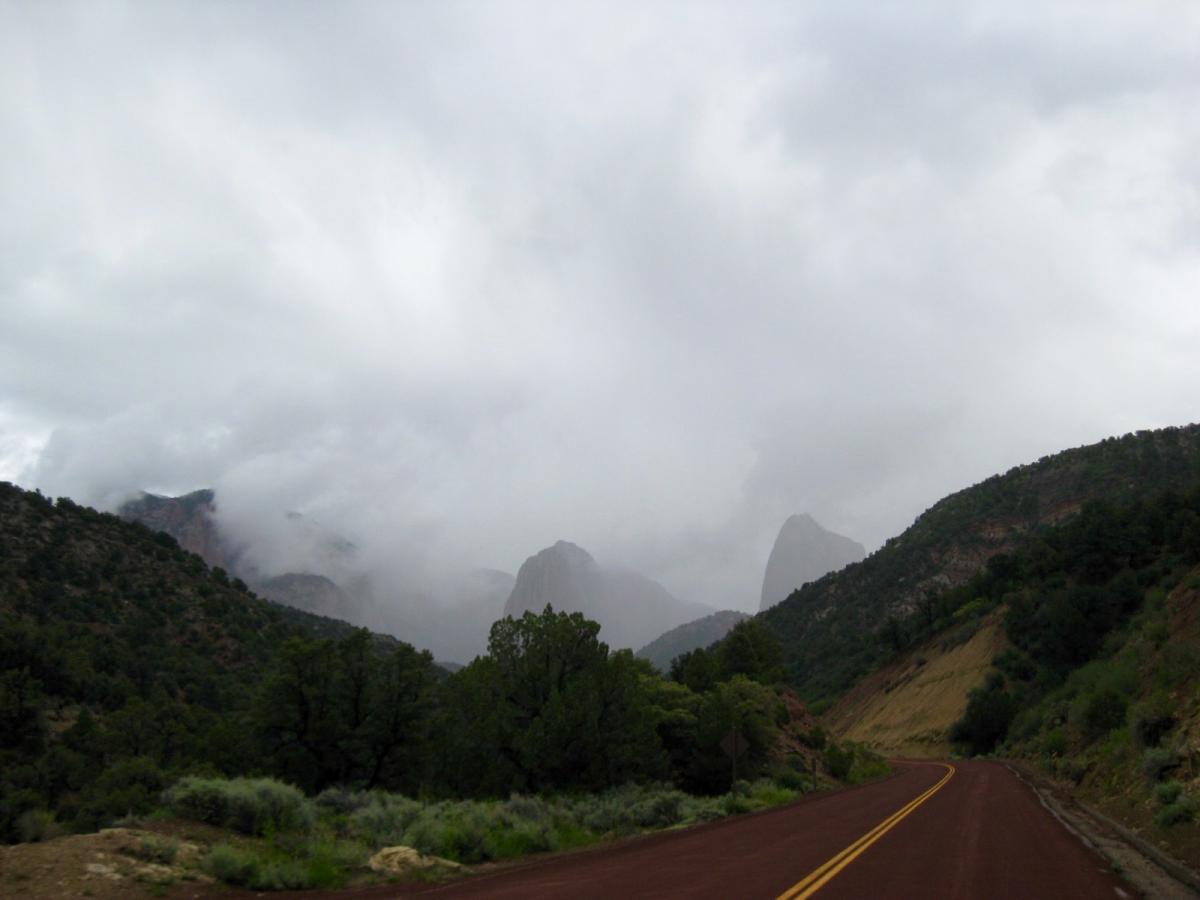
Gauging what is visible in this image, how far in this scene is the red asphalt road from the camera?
31.2 ft

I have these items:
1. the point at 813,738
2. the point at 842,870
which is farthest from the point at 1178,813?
the point at 813,738

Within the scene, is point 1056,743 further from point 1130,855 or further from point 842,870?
point 842,870

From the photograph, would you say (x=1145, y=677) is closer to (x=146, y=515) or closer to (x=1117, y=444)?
(x=1117, y=444)

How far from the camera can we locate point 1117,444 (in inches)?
3703

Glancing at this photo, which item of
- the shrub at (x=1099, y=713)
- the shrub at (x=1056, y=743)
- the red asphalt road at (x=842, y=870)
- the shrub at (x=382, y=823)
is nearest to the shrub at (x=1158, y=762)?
the red asphalt road at (x=842, y=870)

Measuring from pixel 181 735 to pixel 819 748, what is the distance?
35227 millimetres

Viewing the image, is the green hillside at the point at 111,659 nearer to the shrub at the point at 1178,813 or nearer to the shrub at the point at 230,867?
the shrub at the point at 230,867

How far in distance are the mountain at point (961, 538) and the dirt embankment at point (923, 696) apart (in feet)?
19.4

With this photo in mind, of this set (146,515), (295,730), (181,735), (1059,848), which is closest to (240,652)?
(181,735)

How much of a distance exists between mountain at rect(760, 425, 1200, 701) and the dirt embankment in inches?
233

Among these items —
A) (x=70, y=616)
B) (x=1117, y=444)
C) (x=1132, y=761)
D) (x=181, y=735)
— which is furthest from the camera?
(x=1117, y=444)

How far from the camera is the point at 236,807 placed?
43.0 ft

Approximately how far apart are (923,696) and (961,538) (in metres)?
31.3

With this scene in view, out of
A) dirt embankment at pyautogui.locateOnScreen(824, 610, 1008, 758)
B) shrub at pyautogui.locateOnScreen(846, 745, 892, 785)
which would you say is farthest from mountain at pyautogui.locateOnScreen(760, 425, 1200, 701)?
shrub at pyautogui.locateOnScreen(846, 745, 892, 785)
